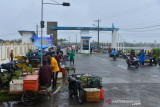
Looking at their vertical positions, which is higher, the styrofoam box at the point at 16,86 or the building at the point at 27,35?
the building at the point at 27,35

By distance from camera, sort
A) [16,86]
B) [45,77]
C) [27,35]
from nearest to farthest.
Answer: [16,86], [45,77], [27,35]

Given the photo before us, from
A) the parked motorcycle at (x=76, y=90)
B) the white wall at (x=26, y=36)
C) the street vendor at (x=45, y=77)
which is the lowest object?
the parked motorcycle at (x=76, y=90)

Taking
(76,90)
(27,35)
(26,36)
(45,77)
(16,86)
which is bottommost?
(76,90)

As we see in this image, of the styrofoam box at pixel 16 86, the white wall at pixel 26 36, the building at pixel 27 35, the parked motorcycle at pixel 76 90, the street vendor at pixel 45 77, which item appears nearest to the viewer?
the styrofoam box at pixel 16 86

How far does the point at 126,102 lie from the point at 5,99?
491 cm

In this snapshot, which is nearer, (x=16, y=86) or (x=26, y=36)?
(x=16, y=86)

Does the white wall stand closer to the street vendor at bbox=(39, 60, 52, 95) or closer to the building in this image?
the building

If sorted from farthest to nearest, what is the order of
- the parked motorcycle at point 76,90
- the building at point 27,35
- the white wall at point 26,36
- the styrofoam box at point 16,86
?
the white wall at point 26,36 < the building at point 27,35 < the parked motorcycle at point 76,90 < the styrofoam box at point 16,86

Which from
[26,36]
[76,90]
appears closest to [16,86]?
[76,90]

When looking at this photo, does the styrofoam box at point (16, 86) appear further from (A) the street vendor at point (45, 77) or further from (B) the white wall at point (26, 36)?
(B) the white wall at point (26, 36)

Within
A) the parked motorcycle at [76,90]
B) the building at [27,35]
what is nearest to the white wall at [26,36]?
the building at [27,35]

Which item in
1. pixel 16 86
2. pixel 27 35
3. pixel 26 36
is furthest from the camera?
pixel 26 36

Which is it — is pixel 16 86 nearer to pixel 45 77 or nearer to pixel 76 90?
pixel 45 77

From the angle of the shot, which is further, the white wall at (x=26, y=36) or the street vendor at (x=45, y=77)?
the white wall at (x=26, y=36)
